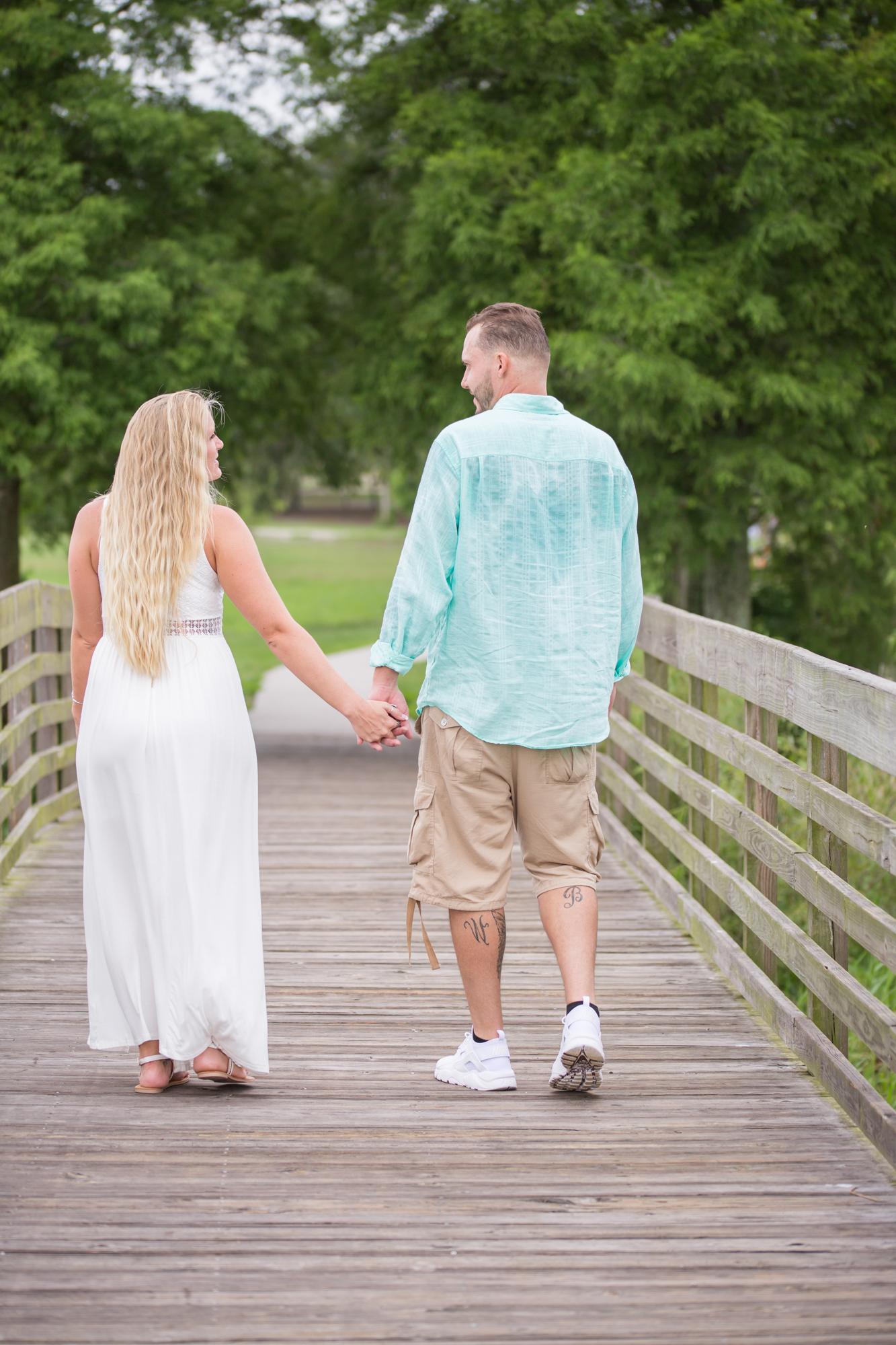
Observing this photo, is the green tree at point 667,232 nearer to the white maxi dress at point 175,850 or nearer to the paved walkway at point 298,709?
the paved walkway at point 298,709

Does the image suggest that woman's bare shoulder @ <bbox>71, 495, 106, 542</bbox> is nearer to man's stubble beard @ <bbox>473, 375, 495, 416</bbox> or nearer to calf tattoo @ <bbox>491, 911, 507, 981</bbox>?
man's stubble beard @ <bbox>473, 375, 495, 416</bbox>

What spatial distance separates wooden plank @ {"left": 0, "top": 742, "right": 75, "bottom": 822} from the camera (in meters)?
6.12

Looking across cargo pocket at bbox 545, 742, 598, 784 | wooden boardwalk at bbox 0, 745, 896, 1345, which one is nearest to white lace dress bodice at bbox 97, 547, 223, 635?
cargo pocket at bbox 545, 742, 598, 784

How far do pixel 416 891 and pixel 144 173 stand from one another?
32.8 feet

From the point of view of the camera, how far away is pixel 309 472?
16781mm

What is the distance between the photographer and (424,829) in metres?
3.70

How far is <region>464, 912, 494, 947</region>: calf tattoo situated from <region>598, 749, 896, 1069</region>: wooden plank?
87 centimetres

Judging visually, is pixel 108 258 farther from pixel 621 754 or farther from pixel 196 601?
pixel 196 601

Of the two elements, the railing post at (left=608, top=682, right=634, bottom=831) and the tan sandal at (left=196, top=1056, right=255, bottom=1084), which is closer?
the tan sandal at (left=196, top=1056, right=255, bottom=1084)

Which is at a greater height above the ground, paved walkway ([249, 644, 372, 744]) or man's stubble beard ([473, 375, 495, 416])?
man's stubble beard ([473, 375, 495, 416])

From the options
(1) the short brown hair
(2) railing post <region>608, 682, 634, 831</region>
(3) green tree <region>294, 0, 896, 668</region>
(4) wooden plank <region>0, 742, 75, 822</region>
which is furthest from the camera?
(3) green tree <region>294, 0, 896, 668</region>

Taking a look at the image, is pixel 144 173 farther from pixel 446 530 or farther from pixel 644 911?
pixel 446 530

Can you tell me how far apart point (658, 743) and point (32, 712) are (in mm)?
2866

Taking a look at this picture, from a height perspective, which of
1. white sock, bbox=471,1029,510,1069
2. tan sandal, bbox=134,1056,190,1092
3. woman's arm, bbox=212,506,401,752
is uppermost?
woman's arm, bbox=212,506,401,752
